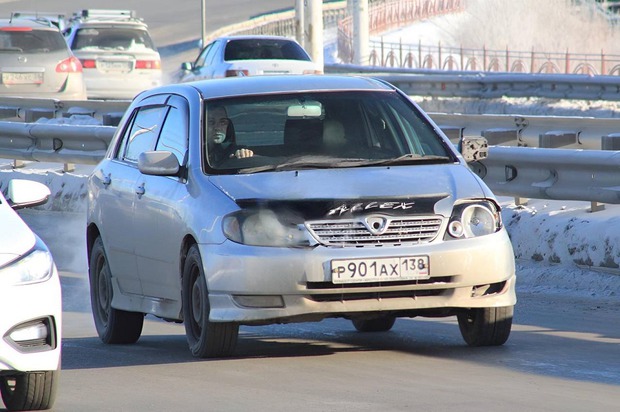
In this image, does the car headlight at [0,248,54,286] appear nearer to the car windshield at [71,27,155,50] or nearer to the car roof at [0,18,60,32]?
the car roof at [0,18,60,32]

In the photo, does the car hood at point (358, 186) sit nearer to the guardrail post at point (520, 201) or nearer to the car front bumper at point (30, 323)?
the car front bumper at point (30, 323)

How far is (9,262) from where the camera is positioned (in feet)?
22.4

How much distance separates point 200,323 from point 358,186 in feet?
3.52

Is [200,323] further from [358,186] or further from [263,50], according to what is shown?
[263,50]

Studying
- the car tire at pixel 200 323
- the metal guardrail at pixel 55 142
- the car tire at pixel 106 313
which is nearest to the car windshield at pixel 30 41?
the metal guardrail at pixel 55 142

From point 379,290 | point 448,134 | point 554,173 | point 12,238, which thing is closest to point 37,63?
point 448,134

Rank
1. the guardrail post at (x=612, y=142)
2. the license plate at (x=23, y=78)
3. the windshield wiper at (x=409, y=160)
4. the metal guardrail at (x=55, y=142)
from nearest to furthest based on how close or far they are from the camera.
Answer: the windshield wiper at (x=409, y=160), the guardrail post at (x=612, y=142), the metal guardrail at (x=55, y=142), the license plate at (x=23, y=78)

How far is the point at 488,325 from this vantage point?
8.55 metres

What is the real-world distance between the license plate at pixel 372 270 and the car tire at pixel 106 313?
2107mm

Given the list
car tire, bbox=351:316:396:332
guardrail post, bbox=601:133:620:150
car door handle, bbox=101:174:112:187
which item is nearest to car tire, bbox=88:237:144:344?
car door handle, bbox=101:174:112:187

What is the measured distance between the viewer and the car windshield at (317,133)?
8.79m

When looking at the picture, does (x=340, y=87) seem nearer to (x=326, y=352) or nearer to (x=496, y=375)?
(x=326, y=352)

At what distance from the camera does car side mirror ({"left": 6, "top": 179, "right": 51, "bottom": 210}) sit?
25.4ft

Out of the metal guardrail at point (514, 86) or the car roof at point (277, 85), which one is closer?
the car roof at point (277, 85)
